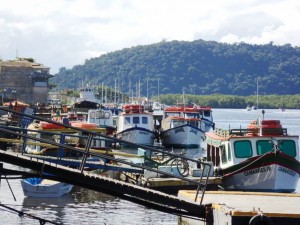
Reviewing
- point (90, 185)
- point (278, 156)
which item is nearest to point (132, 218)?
point (278, 156)

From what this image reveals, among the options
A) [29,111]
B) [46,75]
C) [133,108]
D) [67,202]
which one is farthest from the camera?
[46,75]

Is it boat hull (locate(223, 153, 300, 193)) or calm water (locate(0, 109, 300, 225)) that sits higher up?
boat hull (locate(223, 153, 300, 193))

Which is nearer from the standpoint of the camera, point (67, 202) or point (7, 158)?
point (7, 158)

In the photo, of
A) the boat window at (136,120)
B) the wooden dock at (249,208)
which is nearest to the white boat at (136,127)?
the boat window at (136,120)

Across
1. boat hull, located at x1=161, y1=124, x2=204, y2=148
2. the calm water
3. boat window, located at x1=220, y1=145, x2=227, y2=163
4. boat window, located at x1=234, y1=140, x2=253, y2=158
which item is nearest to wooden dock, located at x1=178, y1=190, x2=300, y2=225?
the calm water

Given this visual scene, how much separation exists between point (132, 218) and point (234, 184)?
6.42 meters

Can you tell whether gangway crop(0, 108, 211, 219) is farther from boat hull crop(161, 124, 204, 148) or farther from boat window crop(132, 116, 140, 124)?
boat hull crop(161, 124, 204, 148)

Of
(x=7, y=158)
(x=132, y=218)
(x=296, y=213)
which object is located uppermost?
(x=7, y=158)

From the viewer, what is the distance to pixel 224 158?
123ft

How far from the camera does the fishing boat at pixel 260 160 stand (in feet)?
116

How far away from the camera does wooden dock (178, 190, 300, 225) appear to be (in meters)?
18.7

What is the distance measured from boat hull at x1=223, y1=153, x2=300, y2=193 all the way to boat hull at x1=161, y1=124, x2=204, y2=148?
133ft

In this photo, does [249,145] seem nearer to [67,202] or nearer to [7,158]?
[67,202]

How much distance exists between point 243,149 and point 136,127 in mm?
36225
